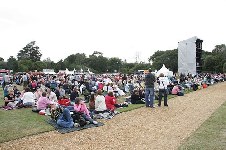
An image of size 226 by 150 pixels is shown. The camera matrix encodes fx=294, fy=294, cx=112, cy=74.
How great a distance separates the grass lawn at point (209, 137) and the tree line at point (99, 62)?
221 feet

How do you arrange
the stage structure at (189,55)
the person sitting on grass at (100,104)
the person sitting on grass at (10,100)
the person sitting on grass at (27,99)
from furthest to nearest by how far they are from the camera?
1. the stage structure at (189,55)
2. the person sitting on grass at (27,99)
3. the person sitting on grass at (10,100)
4. the person sitting on grass at (100,104)

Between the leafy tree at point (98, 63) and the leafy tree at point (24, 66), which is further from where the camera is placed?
the leafy tree at point (98, 63)

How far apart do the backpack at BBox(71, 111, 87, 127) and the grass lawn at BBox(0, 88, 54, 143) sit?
0.88m

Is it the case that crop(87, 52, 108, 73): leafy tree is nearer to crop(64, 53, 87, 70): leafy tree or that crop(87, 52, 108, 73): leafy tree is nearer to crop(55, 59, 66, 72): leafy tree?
crop(64, 53, 87, 70): leafy tree

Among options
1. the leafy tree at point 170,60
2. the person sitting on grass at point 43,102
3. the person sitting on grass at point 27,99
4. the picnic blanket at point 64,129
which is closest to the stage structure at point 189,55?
the person sitting on grass at point 27,99

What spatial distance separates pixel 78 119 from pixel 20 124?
2.03 m

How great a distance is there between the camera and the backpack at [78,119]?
386 inches

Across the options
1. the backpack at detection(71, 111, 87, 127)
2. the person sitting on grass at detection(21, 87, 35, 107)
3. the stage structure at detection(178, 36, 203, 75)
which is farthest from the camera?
the stage structure at detection(178, 36, 203, 75)

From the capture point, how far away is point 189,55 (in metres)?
33.5

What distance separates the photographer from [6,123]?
10320 mm

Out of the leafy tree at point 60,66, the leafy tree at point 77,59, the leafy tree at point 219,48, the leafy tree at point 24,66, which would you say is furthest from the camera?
the leafy tree at point 77,59

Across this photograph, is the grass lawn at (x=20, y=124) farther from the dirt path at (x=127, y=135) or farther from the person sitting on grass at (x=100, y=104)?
the person sitting on grass at (x=100, y=104)

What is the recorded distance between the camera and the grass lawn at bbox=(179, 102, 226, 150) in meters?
7.21

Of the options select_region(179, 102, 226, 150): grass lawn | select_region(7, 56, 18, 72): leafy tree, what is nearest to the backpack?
select_region(179, 102, 226, 150): grass lawn
